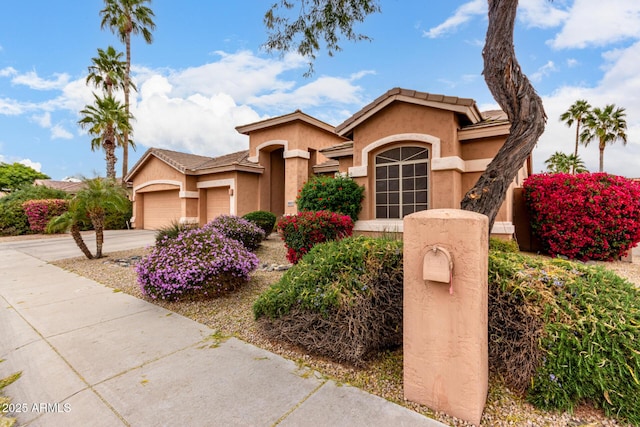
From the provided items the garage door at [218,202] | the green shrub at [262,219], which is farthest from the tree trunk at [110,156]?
the green shrub at [262,219]

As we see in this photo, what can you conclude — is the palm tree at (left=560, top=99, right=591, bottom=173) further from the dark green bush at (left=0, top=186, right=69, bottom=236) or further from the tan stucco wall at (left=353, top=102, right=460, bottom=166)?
the dark green bush at (left=0, top=186, right=69, bottom=236)

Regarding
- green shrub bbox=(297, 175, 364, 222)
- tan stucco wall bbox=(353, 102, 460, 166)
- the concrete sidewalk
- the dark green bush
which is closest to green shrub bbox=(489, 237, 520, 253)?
tan stucco wall bbox=(353, 102, 460, 166)

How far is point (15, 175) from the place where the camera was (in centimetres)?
3803

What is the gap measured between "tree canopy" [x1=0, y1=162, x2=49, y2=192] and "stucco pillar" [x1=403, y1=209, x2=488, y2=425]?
4984 centimetres

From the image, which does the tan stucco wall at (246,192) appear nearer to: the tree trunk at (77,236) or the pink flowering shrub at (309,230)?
the tree trunk at (77,236)

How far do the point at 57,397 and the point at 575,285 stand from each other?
15.4ft

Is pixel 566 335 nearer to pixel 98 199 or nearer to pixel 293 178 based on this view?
pixel 98 199

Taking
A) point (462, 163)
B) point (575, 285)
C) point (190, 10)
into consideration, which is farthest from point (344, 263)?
point (190, 10)

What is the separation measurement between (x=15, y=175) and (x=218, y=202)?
4114 cm

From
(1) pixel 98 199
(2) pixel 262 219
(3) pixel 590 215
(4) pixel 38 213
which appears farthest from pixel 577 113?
(4) pixel 38 213

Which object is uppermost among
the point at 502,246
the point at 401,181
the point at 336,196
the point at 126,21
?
the point at 126,21

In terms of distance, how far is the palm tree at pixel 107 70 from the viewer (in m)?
23.1

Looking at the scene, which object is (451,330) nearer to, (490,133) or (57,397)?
(57,397)

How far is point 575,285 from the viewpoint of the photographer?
2578 millimetres
